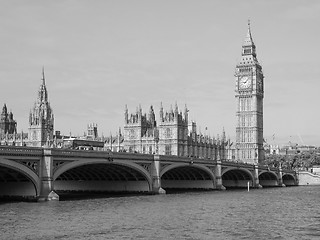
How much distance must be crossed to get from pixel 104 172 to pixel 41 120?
86.0 metres

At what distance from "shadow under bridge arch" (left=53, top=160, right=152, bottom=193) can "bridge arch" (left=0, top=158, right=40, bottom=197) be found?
1586 centimetres

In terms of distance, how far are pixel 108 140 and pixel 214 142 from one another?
3177 cm

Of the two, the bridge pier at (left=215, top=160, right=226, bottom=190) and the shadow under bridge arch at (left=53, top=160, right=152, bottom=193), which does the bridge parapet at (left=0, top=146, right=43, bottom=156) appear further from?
the bridge pier at (left=215, top=160, right=226, bottom=190)

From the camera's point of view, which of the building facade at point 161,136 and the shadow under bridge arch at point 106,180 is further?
the building facade at point 161,136

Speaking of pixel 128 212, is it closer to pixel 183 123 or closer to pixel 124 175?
pixel 124 175

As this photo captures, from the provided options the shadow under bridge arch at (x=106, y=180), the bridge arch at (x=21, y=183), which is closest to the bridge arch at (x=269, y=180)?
the shadow under bridge arch at (x=106, y=180)

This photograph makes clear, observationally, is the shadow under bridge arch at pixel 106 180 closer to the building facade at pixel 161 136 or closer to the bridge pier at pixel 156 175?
the bridge pier at pixel 156 175

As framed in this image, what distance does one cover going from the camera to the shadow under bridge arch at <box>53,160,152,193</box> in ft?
296

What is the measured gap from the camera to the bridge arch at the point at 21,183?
6493 cm

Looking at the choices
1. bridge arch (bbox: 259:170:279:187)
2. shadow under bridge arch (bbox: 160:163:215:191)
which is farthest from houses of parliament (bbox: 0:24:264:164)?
shadow under bridge arch (bbox: 160:163:215:191)

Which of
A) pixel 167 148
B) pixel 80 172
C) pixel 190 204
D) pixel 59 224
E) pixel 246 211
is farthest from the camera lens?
pixel 167 148

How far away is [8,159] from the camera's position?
205 feet

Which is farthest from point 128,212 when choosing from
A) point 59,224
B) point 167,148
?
point 167,148

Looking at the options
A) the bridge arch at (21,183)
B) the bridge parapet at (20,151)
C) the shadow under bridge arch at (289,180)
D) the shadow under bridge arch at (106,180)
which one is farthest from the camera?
the shadow under bridge arch at (289,180)
